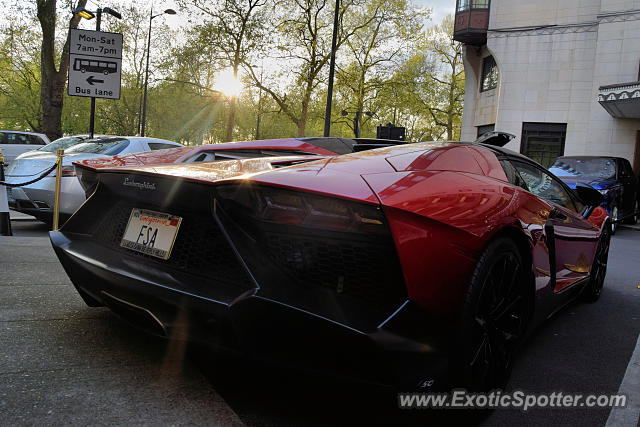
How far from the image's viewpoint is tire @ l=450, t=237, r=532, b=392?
200 centimetres

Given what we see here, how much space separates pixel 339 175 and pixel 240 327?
0.68 metres

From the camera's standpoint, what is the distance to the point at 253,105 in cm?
4562

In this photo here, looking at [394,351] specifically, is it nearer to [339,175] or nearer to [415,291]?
[415,291]

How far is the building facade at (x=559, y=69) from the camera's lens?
65.4 ft

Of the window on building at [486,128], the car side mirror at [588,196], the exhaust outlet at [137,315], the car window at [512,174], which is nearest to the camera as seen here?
the exhaust outlet at [137,315]

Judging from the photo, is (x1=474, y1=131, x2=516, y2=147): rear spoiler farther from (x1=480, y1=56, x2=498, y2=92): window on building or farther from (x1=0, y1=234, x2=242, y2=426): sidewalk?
(x1=480, y1=56, x2=498, y2=92): window on building

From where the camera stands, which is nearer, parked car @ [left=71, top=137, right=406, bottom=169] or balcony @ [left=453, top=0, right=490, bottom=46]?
parked car @ [left=71, top=137, right=406, bottom=169]

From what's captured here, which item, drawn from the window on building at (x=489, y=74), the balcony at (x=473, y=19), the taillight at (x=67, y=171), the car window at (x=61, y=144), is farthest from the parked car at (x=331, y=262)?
the window on building at (x=489, y=74)

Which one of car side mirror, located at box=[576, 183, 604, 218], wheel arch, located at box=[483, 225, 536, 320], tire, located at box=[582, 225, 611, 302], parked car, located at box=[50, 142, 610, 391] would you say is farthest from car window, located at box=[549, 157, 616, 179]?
parked car, located at box=[50, 142, 610, 391]

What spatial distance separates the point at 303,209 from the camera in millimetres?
1879

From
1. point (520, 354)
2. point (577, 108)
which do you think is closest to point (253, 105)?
point (577, 108)

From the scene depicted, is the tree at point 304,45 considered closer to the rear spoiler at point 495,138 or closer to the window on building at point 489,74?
the window on building at point 489,74

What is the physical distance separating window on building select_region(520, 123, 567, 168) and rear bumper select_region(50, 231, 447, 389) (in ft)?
72.5

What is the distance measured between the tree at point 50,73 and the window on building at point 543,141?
59.8 ft
